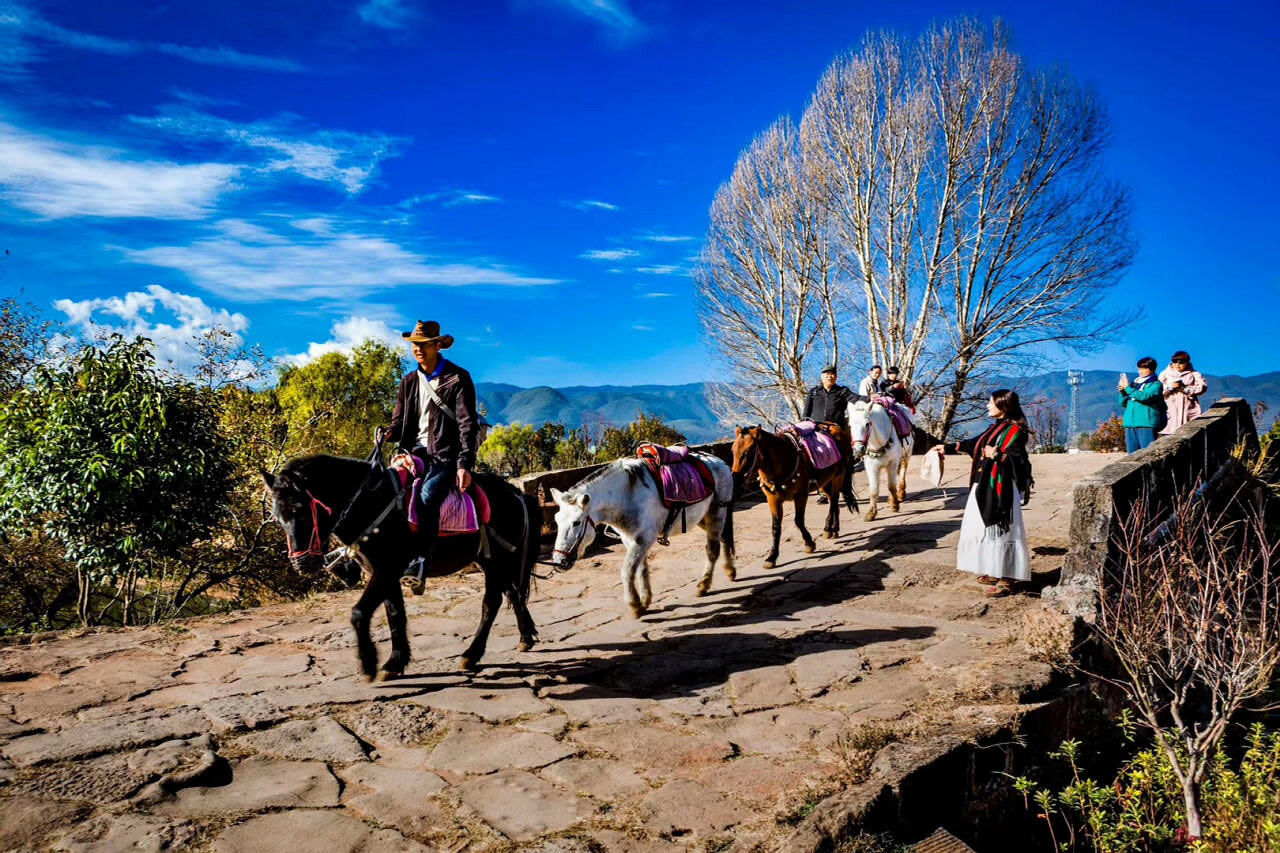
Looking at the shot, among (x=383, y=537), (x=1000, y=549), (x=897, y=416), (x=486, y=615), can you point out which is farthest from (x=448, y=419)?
(x=897, y=416)

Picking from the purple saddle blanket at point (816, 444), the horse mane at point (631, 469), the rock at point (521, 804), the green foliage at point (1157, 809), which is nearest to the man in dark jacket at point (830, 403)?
the purple saddle blanket at point (816, 444)

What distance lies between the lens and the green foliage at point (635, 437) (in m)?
36.9

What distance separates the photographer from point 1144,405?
11.5 m

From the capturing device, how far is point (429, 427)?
6215mm

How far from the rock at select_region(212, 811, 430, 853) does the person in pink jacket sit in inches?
486

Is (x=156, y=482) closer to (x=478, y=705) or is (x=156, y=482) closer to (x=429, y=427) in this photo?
(x=429, y=427)

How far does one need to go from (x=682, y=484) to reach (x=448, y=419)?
8.76 ft

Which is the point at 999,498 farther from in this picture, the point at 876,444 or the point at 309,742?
the point at 309,742

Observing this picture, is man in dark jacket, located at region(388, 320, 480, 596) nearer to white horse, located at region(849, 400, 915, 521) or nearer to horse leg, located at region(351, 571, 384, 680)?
horse leg, located at region(351, 571, 384, 680)

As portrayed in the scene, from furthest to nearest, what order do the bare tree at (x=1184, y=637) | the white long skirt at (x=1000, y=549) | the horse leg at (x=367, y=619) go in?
1. the white long skirt at (x=1000, y=549)
2. the horse leg at (x=367, y=619)
3. the bare tree at (x=1184, y=637)

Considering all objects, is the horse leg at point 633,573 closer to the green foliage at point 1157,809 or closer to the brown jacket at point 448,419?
the brown jacket at point 448,419

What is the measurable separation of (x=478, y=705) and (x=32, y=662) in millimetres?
3732

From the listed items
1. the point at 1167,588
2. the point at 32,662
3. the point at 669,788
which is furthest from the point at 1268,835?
the point at 32,662

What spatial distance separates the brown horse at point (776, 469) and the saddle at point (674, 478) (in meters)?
0.80
